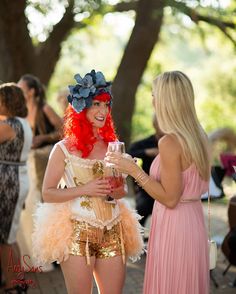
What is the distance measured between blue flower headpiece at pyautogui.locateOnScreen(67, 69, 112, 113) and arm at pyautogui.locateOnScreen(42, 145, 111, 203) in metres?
0.31

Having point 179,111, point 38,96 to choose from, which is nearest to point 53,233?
point 179,111

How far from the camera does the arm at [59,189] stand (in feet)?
13.8

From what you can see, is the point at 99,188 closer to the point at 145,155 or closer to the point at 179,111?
the point at 179,111

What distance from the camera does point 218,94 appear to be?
32.7 m

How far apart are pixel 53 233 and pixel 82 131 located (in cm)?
66

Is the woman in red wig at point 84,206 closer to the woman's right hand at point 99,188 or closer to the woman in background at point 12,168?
the woman's right hand at point 99,188

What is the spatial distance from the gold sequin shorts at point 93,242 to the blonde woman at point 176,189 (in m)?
0.23

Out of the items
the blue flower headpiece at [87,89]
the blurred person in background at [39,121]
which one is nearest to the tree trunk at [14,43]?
the blurred person in background at [39,121]

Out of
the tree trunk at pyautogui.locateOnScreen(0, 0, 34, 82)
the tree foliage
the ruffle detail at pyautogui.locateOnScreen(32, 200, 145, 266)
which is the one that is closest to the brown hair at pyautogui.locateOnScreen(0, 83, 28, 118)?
the ruffle detail at pyautogui.locateOnScreen(32, 200, 145, 266)

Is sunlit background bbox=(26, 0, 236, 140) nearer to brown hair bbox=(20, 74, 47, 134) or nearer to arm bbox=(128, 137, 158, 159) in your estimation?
arm bbox=(128, 137, 158, 159)

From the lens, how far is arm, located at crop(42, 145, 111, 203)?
4215 millimetres

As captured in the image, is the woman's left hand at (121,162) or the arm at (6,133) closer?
the woman's left hand at (121,162)

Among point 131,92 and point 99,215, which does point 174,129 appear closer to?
point 99,215

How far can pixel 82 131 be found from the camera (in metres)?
4.40
